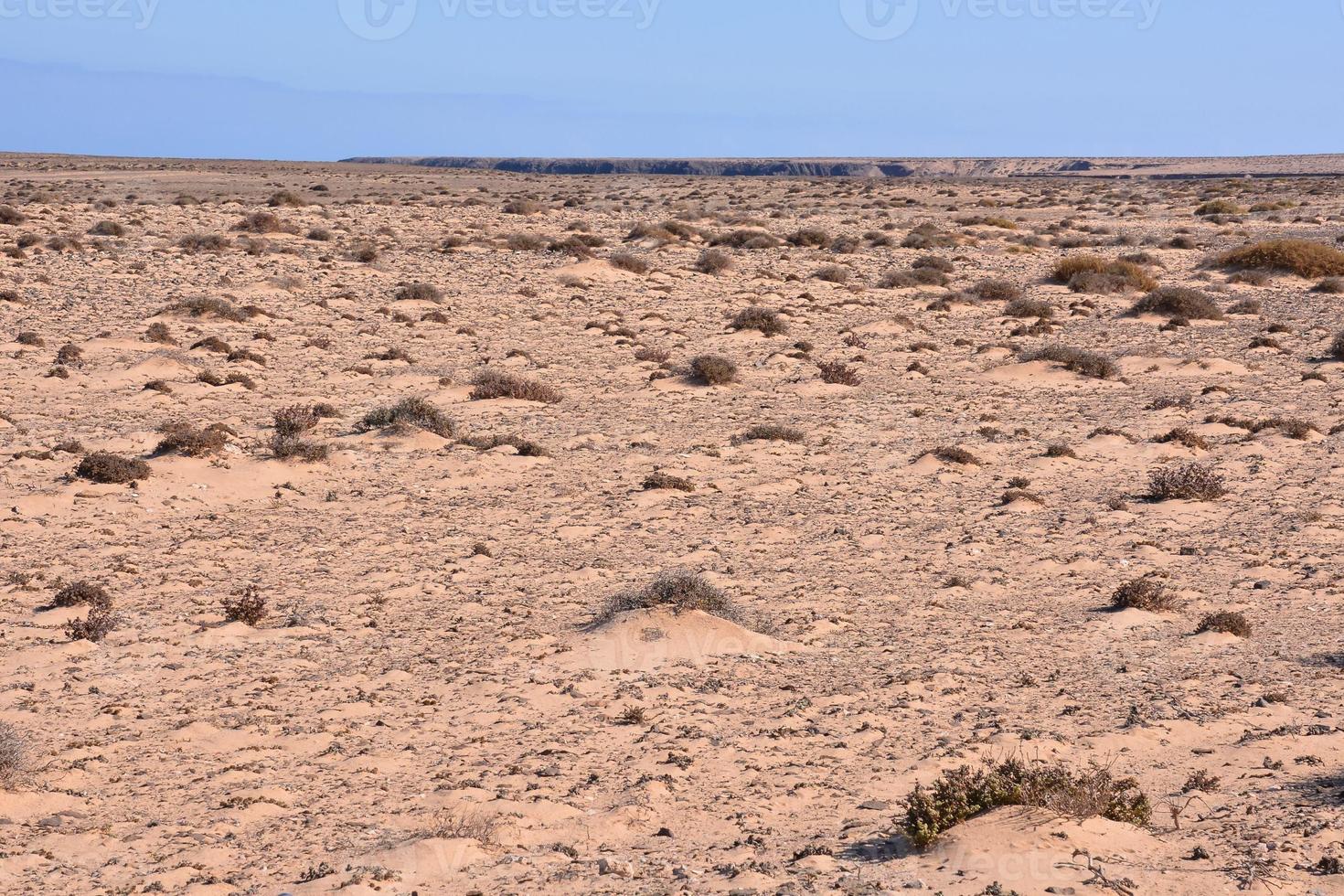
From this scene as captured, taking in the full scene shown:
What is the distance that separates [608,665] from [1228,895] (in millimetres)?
4641

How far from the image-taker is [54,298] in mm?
23578

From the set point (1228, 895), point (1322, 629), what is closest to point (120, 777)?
point (1228, 895)

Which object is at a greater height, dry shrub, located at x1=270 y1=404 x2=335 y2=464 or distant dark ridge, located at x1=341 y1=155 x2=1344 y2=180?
distant dark ridge, located at x1=341 y1=155 x2=1344 y2=180

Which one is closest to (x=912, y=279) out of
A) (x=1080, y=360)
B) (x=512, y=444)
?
(x=1080, y=360)

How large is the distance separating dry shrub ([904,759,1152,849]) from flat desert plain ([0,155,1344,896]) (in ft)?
0.07

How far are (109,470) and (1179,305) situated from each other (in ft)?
66.6

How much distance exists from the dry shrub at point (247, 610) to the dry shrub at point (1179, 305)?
2027cm

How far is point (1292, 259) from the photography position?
99.4 ft

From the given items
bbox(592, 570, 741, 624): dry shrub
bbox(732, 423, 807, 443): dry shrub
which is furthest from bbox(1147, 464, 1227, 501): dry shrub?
bbox(592, 570, 741, 624): dry shrub

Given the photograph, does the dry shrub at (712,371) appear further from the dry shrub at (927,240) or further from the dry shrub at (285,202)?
the dry shrub at (285,202)

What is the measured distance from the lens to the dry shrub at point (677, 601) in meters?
9.91

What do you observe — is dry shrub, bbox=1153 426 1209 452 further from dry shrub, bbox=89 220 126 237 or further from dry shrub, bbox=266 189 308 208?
dry shrub, bbox=266 189 308 208

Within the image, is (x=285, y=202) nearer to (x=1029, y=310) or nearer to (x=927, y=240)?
(x=927, y=240)

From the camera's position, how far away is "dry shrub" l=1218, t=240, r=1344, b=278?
29.9 m
